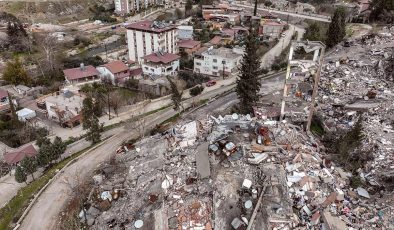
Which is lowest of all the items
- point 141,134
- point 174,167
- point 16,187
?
point 16,187

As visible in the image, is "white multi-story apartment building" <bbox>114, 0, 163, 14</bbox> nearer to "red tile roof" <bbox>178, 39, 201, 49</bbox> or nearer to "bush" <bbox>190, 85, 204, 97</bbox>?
"red tile roof" <bbox>178, 39, 201, 49</bbox>

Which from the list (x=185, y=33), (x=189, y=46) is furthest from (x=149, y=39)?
(x=185, y=33)

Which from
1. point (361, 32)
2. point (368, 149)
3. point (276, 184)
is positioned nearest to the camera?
point (276, 184)

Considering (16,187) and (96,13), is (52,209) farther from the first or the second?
(96,13)

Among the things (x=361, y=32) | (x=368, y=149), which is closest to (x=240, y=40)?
(x=361, y=32)

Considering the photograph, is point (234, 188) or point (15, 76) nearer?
point (234, 188)

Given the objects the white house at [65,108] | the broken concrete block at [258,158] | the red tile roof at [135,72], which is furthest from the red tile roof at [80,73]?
the broken concrete block at [258,158]

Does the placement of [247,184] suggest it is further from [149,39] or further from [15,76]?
[15,76]
